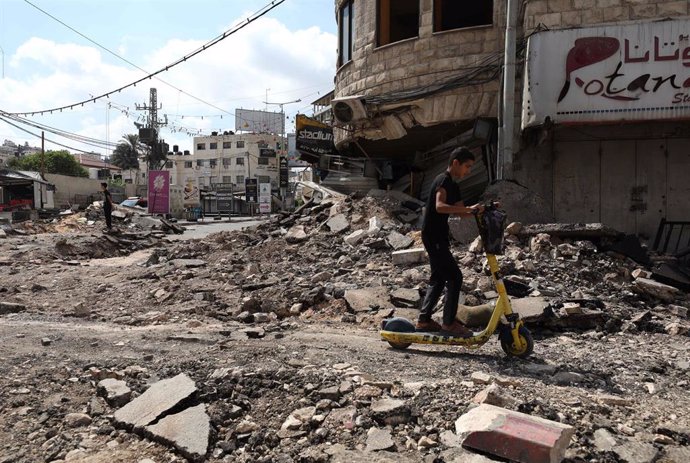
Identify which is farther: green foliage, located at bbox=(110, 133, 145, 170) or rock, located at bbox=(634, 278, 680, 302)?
green foliage, located at bbox=(110, 133, 145, 170)

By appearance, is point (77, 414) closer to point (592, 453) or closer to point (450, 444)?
point (450, 444)

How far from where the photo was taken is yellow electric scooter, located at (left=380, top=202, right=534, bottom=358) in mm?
3938

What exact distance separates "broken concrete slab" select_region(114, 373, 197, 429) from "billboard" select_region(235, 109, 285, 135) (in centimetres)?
6701

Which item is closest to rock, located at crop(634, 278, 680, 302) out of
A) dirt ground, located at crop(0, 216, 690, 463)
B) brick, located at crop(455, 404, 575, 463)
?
dirt ground, located at crop(0, 216, 690, 463)

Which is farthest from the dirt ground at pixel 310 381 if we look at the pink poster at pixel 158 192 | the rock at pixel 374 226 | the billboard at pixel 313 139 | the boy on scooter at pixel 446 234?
the pink poster at pixel 158 192

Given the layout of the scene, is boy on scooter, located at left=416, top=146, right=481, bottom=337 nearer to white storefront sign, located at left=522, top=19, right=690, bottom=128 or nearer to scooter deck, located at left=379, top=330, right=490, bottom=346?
scooter deck, located at left=379, top=330, right=490, bottom=346

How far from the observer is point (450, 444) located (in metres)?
2.71

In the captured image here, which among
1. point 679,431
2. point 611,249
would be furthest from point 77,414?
point 611,249

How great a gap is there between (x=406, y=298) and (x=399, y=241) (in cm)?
264

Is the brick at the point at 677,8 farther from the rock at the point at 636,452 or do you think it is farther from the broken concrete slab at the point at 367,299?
the rock at the point at 636,452

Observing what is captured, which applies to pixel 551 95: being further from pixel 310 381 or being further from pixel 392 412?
pixel 392 412

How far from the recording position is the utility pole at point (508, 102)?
890 cm

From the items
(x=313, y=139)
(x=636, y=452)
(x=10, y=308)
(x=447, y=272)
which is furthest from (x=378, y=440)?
(x=313, y=139)

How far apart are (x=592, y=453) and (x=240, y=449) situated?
1.81 metres
